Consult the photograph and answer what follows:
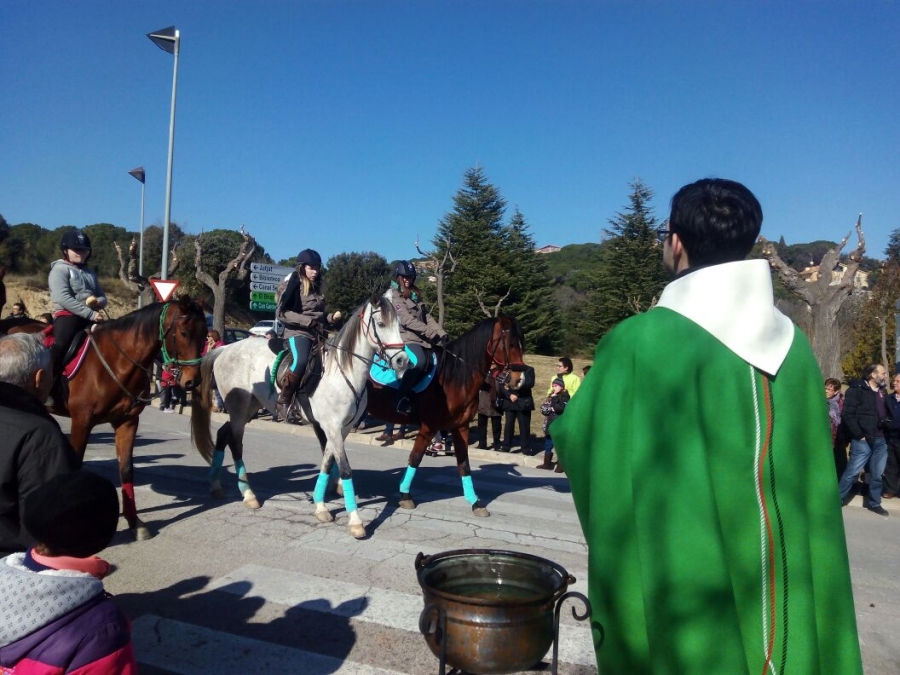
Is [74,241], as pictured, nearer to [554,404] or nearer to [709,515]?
[709,515]

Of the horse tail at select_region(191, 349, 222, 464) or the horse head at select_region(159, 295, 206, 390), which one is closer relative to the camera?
the horse head at select_region(159, 295, 206, 390)

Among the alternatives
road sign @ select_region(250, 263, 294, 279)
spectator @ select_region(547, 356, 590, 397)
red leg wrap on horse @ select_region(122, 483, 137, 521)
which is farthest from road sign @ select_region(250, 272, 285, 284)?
red leg wrap on horse @ select_region(122, 483, 137, 521)

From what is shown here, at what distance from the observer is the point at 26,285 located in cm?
3678

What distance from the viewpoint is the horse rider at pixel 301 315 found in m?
7.42

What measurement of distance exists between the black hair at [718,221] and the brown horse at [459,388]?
6597 millimetres

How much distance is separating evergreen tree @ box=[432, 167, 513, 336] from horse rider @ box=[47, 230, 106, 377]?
90.0ft

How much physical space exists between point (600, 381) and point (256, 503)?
262 inches

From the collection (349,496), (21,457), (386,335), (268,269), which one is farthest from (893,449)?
(268,269)

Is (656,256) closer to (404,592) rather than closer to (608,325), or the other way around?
(608,325)

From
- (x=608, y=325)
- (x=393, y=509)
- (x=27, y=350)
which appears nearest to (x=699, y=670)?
(x=27, y=350)

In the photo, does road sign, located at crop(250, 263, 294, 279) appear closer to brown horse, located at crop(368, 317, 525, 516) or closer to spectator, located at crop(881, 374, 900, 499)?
brown horse, located at crop(368, 317, 525, 516)

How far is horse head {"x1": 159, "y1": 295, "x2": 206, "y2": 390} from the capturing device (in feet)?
22.6

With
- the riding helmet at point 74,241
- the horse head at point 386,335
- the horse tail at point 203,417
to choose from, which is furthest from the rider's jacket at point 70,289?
the horse head at point 386,335

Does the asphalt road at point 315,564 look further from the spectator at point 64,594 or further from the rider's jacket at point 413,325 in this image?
the rider's jacket at point 413,325
